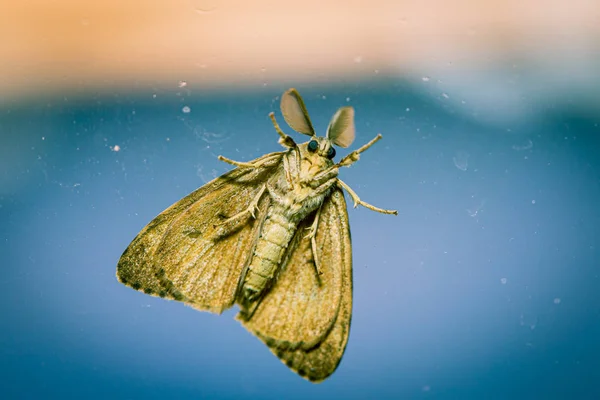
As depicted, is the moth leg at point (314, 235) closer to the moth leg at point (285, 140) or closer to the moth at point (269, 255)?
the moth at point (269, 255)

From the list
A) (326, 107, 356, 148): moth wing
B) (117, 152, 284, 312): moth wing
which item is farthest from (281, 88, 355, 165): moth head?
(117, 152, 284, 312): moth wing

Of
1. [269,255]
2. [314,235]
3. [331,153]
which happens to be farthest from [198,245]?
[331,153]

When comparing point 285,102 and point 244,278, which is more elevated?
point 285,102

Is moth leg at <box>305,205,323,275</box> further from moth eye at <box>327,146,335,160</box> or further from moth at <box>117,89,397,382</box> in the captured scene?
moth eye at <box>327,146,335,160</box>

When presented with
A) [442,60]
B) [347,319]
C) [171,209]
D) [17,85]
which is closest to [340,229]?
[347,319]

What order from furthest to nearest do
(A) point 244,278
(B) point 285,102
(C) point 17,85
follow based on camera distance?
(C) point 17,85
(A) point 244,278
(B) point 285,102

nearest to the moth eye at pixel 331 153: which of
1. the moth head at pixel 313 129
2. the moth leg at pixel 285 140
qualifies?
the moth head at pixel 313 129

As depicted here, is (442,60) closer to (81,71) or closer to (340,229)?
(340,229)

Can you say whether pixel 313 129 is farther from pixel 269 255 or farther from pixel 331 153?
pixel 269 255
